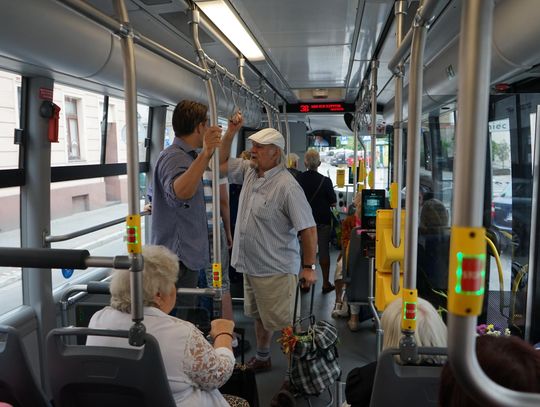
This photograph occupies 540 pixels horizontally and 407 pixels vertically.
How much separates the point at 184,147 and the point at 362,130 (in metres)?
4.40

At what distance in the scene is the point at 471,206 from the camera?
707 mm

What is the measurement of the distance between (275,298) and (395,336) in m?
1.58

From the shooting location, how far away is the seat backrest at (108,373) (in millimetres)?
1387

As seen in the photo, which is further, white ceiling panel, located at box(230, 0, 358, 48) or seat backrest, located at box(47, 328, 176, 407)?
white ceiling panel, located at box(230, 0, 358, 48)

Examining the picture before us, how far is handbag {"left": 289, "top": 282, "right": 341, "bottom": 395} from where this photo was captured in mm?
2783

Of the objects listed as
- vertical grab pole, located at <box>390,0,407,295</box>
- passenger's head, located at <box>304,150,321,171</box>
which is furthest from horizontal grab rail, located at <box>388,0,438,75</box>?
passenger's head, located at <box>304,150,321,171</box>

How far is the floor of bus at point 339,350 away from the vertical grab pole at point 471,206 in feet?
8.52

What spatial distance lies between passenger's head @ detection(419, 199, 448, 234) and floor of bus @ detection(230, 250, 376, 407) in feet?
3.85

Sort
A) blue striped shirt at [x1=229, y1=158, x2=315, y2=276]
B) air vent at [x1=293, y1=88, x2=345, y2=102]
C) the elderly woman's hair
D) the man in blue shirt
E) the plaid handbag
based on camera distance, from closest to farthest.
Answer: the elderly woman's hair, the man in blue shirt, the plaid handbag, blue striped shirt at [x1=229, y1=158, x2=315, y2=276], air vent at [x1=293, y1=88, x2=345, y2=102]

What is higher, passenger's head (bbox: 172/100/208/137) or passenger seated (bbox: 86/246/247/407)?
passenger's head (bbox: 172/100/208/137)

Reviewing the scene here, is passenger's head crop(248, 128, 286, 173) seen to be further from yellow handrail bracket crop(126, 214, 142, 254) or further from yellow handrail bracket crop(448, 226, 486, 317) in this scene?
yellow handrail bracket crop(448, 226, 486, 317)

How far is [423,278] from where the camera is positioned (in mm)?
3422

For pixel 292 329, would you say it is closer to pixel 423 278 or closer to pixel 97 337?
pixel 423 278

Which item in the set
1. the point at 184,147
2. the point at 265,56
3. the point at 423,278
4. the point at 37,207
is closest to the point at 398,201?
the point at 184,147
